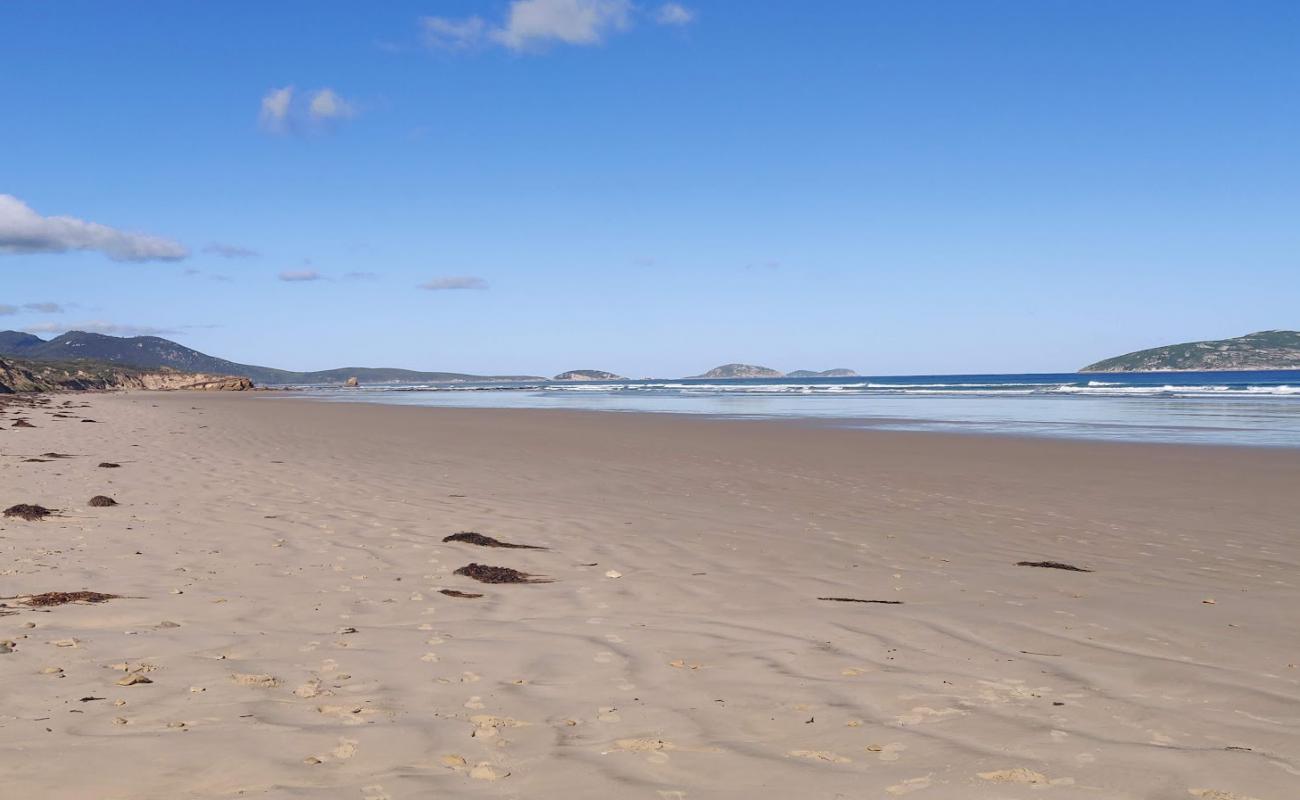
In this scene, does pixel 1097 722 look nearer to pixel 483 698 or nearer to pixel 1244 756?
pixel 1244 756

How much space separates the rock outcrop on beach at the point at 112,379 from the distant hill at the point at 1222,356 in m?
148

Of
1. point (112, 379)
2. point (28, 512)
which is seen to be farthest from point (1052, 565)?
point (112, 379)

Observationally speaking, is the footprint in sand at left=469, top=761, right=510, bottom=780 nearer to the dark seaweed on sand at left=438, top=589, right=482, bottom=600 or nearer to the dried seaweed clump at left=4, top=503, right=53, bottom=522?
the dark seaweed on sand at left=438, top=589, right=482, bottom=600

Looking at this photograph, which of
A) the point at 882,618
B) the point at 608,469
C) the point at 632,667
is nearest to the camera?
the point at 632,667

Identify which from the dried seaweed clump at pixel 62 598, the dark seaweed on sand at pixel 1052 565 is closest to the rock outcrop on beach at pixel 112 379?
the dried seaweed clump at pixel 62 598

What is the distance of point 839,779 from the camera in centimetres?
333

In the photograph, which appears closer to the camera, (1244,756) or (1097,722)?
(1244,756)

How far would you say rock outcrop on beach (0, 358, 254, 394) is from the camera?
276 feet

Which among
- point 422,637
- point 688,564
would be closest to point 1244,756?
point 422,637

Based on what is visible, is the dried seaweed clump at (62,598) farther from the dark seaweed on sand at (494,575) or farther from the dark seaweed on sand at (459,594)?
the dark seaweed on sand at (494,575)

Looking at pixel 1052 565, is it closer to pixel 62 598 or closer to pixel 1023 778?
pixel 1023 778

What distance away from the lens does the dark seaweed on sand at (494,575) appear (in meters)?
7.02

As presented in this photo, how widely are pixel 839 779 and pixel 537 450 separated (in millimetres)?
17377

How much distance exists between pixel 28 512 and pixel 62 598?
4062 mm
